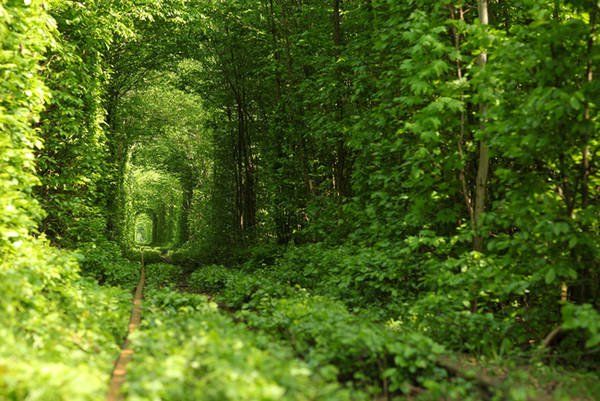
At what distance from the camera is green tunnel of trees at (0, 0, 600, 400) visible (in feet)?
19.5

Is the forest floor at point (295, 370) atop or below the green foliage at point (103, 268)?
below

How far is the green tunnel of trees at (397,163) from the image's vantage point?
594 centimetres

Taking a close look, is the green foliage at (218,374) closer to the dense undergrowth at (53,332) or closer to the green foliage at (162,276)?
Result: the dense undergrowth at (53,332)

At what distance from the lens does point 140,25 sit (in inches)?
869

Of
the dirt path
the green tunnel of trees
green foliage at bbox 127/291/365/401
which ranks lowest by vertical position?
the dirt path

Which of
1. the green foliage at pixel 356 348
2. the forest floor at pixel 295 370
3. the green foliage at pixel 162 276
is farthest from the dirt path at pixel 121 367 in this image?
the green foliage at pixel 162 276

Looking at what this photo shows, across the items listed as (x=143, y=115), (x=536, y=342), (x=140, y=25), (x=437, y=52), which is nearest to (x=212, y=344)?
(x=536, y=342)

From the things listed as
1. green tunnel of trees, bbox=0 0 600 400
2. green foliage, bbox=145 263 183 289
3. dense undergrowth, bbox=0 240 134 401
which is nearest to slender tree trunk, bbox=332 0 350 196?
green tunnel of trees, bbox=0 0 600 400

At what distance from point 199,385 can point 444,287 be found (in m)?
5.11

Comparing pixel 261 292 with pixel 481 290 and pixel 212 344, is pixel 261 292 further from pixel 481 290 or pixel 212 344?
pixel 212 344

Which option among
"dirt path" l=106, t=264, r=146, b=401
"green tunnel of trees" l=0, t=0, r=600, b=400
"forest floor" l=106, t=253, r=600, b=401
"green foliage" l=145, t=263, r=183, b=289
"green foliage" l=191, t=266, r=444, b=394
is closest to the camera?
"forest floor" l=106, t=253, r=600, b=401

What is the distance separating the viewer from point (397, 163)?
11.0 meters

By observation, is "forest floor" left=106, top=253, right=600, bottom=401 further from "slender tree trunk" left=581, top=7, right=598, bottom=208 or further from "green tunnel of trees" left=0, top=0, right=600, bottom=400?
"slender tree trunk" left=581, top=7, right=598, bottom=208

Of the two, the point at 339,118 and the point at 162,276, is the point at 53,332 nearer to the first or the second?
the point at 339,118
